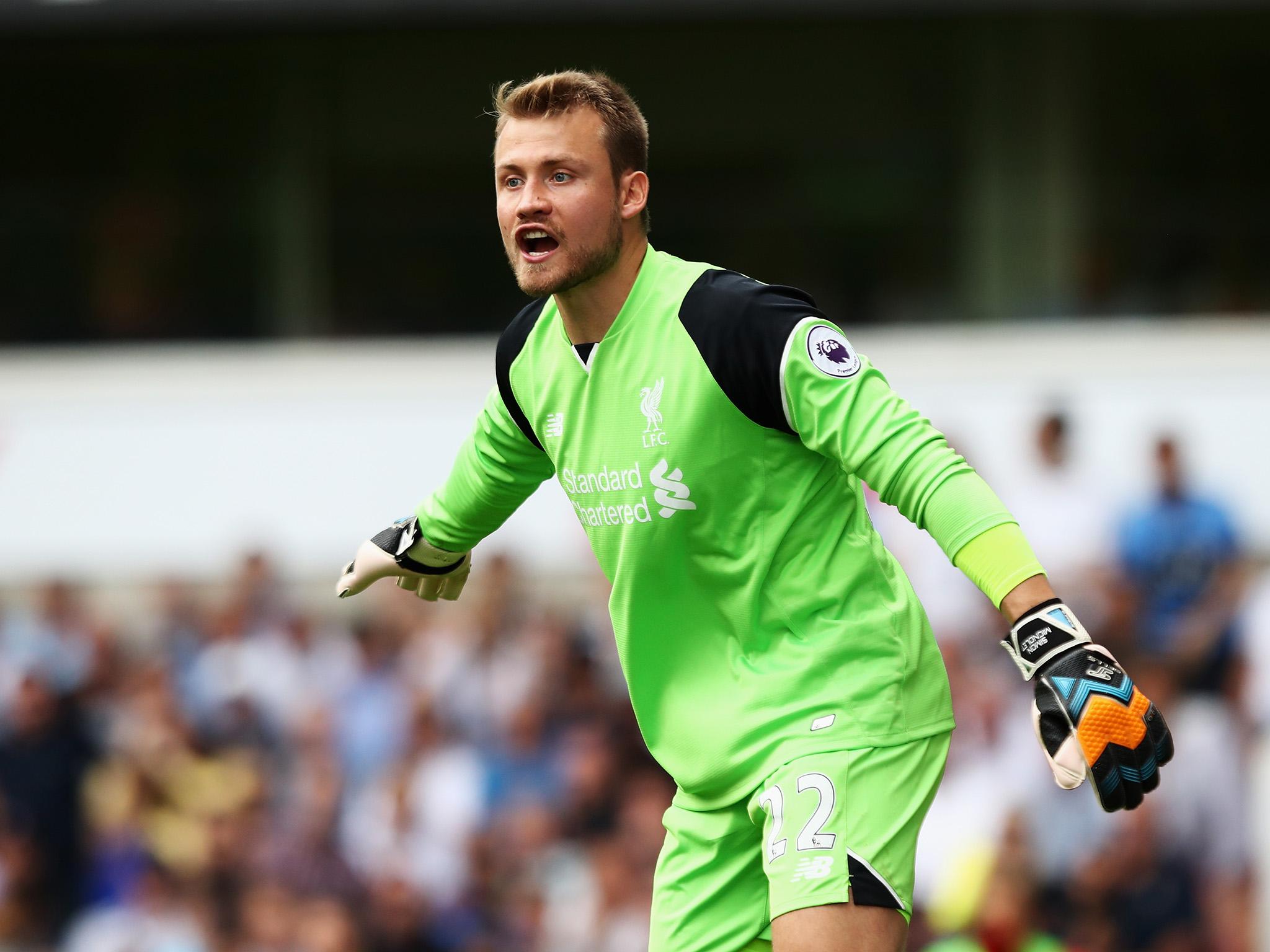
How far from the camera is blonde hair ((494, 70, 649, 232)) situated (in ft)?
13.4

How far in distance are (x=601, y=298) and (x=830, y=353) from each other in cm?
61

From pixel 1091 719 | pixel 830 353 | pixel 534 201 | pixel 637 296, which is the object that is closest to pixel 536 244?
pixel 534 201

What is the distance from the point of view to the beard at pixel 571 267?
4.04m

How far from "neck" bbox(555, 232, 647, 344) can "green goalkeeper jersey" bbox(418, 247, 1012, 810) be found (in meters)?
0.03

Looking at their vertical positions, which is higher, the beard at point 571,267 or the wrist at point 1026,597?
the beard at point 571,267

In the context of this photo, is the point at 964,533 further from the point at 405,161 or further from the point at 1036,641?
the point at 405,161

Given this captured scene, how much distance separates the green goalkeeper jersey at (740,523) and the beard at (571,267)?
0.10m

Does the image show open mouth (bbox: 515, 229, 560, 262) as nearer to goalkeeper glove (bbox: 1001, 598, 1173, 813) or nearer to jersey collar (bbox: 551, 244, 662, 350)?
jersey collar (bbox: 551, 244, 662, 350)

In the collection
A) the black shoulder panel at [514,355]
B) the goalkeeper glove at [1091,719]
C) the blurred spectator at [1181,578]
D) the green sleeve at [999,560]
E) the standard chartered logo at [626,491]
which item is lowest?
the blurred spectator at [1181,578]

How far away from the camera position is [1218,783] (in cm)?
877

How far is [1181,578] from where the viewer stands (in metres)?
9.61

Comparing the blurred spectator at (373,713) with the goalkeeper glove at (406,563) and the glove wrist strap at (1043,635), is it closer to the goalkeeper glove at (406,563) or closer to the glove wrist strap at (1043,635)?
the goalkeeper glove at (406,563)

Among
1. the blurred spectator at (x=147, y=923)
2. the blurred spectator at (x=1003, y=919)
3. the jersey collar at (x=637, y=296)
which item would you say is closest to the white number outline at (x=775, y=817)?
the jersey collar at (x=637, y=296)

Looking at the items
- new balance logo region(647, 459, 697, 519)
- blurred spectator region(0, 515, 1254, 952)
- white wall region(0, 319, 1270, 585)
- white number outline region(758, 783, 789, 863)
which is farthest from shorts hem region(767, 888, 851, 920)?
white wall region(0, 319, 1270, 585)
